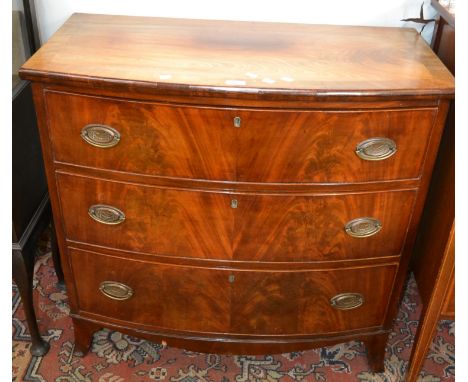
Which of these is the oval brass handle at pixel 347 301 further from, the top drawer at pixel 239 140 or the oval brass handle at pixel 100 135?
the oval brass handle at pixel 100 135

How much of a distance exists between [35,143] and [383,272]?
3.72 feet

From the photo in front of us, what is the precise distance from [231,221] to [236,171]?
15 centimetres

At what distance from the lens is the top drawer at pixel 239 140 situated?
1308 mm

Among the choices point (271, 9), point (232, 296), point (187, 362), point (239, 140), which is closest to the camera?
point (239, 140)

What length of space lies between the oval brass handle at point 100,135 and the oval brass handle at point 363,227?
619 mm

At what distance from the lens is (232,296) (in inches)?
63.5

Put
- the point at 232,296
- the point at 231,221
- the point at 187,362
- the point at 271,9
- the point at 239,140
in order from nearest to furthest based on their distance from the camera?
the point at 239,140 < the point at 231,221 < the point at 232,296 < the point at 271,9 < the point at 187,362

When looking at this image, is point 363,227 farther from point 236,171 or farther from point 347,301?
point 236,171

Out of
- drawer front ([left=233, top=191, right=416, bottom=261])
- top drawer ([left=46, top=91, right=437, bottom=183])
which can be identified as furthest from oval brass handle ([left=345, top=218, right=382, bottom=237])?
top drawer ([left=46, top=91, right=437, bottom=183])

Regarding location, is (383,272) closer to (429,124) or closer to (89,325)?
(429,124)

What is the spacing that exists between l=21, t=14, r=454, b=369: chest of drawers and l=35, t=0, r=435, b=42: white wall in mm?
110

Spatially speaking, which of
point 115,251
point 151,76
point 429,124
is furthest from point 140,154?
point 429,124

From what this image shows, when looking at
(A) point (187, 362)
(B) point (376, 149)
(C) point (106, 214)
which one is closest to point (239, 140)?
(B) point (376, 149)

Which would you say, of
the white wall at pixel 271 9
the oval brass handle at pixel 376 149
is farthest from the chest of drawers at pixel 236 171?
the white wall at pixel 271 9
